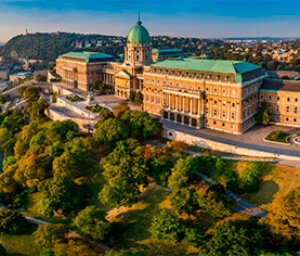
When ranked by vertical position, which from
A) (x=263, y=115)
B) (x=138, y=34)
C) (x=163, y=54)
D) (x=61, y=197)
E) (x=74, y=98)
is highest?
(x=138, y=34)

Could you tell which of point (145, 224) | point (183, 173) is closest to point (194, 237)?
point (145, 224)

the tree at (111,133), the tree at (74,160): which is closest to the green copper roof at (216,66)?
the tree at (111,133)

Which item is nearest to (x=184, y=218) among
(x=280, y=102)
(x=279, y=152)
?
(x=279, y=152)

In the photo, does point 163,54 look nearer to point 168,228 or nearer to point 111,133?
point 111,133

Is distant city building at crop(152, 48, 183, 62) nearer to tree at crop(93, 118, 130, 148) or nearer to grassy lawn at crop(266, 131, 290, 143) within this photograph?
tree at crop(93, 118, 130, 148)

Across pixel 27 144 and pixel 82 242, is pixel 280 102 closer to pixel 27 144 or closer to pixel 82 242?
pixel 82 242
